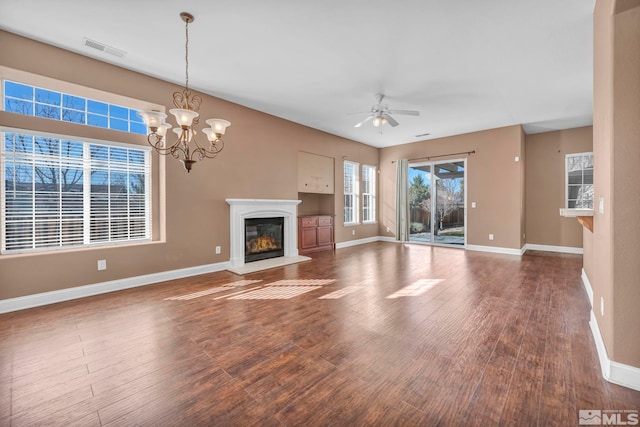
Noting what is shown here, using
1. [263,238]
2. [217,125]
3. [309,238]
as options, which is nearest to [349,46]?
[217,125]

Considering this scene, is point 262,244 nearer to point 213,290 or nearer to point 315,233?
point 315,233

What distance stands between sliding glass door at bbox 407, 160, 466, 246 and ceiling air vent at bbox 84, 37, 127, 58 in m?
6.92

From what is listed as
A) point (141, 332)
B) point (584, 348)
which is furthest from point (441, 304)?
point (141, 332)

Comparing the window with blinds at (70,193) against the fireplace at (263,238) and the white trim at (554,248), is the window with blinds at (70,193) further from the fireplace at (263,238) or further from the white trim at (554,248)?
the white trim at (554,248)

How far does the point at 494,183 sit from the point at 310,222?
451 centimetres

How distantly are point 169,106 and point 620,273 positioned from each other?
212 inches

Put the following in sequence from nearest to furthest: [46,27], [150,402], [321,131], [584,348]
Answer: [150,402] < [584,348] < [46,27] < [321,131]

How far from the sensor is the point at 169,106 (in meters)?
4.26

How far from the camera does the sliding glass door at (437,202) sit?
724 cm

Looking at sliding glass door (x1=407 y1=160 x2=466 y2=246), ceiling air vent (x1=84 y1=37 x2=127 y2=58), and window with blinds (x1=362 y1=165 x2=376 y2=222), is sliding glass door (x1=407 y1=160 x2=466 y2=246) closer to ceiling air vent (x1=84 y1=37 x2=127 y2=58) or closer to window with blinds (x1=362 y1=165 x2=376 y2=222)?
window with blinds (x1=362 y1=165 x2=376 y2=222)

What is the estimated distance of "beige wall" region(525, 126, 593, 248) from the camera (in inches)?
253

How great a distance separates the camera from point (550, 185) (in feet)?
21.9

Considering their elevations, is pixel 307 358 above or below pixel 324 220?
below

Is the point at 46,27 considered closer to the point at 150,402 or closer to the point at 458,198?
the point at 150,402
